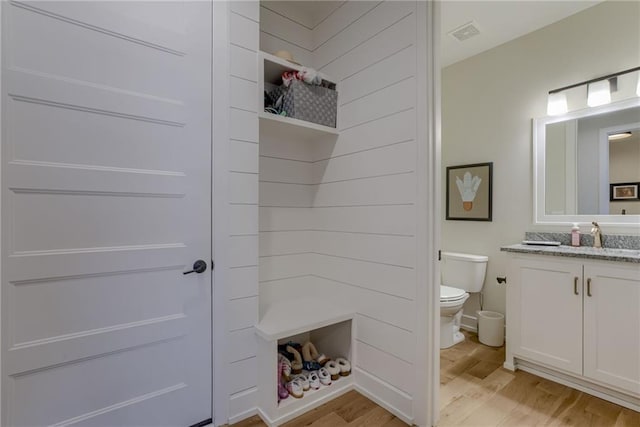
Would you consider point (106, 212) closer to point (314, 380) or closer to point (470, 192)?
point (314, 380)

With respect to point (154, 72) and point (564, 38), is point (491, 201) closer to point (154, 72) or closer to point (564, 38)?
point (564, 38)

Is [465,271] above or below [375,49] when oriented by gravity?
below

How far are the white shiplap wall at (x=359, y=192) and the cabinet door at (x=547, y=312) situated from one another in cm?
106

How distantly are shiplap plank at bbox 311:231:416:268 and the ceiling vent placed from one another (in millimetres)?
1921

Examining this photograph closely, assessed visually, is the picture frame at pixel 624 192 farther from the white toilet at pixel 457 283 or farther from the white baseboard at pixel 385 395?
the white baseboard at pixel 385 395

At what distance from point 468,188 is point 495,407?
1.83m

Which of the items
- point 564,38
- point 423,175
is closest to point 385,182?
point 423,175

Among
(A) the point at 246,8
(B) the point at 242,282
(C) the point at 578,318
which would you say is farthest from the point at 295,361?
(A) the point at 246,8

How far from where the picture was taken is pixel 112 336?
4.25 feet

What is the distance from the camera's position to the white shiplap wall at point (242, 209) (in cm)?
159

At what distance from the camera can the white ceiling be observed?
7.07 feet

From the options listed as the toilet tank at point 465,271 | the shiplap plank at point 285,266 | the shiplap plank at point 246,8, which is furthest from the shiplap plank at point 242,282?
the toilet tank at point 465,271

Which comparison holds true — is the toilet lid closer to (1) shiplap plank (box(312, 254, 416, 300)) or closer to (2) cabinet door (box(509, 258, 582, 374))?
(2) cabinet door (box(509, 258, 582, 374))

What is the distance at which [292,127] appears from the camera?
6.15ft
